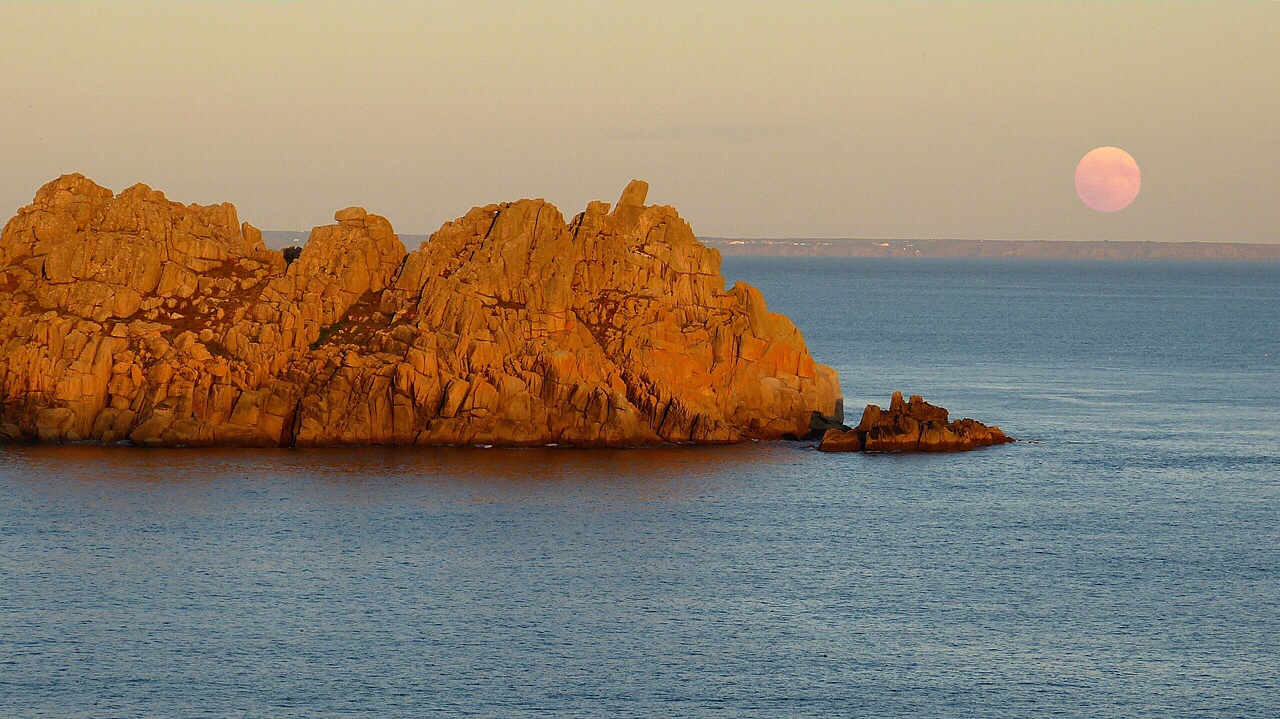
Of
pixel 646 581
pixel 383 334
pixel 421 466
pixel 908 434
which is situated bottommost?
pixel 646 581

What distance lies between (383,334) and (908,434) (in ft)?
114

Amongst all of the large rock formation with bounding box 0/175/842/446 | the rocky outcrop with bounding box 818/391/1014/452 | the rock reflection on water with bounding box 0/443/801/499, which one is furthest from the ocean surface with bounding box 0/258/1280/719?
the large rock formation with bounding box 0/175/842/446

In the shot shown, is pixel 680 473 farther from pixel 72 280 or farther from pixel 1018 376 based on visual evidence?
pixel 1018 376

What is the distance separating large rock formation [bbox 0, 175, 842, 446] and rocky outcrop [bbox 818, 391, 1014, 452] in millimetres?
4575

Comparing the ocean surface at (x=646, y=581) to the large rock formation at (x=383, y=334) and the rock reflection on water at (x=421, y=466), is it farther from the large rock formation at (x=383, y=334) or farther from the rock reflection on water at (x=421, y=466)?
the large rock formation at (x=383, y=334)

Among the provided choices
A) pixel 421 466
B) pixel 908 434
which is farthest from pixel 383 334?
pixel 908 434

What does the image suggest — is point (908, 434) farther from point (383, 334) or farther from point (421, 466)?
point (383, 334)

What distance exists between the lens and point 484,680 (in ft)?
204

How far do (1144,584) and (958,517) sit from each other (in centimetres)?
1522

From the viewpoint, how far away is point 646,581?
76.4 metres

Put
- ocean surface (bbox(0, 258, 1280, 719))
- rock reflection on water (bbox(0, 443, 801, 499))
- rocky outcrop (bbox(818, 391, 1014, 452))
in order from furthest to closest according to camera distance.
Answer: rocky outcrop (bbox(818, 391, 1014, 452)) < rock reflection on water (bbox(0, 443, 801, 499)) < ocean surface (bbox(0, 258, 1280, 719))

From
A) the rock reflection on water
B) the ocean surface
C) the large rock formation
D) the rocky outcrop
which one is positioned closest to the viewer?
the ocean surface

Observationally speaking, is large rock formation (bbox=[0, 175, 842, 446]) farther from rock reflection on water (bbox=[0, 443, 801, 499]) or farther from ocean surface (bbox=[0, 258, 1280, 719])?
ocean surface (bbox=[0, 258, 1280, 719])

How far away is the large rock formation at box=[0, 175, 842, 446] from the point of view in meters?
107
